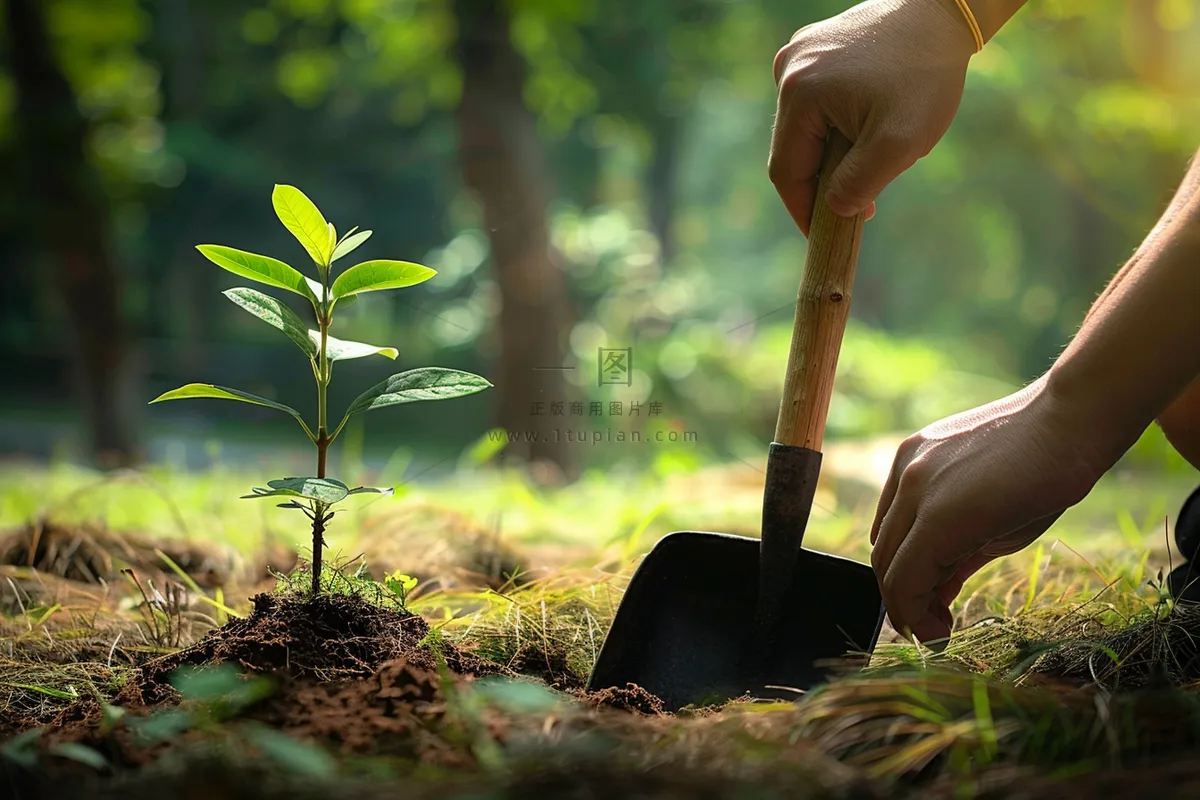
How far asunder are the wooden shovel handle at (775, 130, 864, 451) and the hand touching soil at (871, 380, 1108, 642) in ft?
0.60

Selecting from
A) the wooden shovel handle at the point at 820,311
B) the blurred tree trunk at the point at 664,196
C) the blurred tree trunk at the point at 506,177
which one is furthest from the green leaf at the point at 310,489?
the blurred tree trunk at the point at 664,196

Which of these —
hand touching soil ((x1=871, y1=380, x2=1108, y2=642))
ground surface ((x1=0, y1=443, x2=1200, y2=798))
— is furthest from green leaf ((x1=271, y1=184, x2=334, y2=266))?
hand touching soil ((x1=871, y1=380, x2=1108, y2=642))

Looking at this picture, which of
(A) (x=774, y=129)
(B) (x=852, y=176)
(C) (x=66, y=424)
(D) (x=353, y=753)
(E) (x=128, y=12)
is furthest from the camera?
(C) (x=66, y=424)

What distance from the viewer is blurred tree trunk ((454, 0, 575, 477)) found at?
5.55m

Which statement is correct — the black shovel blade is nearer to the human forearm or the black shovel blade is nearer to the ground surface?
the ground surface

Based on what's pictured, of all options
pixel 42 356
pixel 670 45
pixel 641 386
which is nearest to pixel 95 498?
pixel 641 386

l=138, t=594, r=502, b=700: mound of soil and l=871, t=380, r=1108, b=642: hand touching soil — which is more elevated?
l=871, t=380, r=1108, b=642: hand touching soil

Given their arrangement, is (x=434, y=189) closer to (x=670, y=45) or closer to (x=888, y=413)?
(x=670, y=45)

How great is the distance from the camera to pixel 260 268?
112 cm

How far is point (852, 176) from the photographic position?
1334mm

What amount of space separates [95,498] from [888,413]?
7118 millimetres

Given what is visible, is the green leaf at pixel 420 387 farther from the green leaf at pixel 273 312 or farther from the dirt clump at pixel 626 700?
the dirt clump at pixel 626 700

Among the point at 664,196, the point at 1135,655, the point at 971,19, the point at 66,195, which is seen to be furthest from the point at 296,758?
the point at 664,196

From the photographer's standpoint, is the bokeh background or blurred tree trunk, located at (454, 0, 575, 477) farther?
the bokeh background
